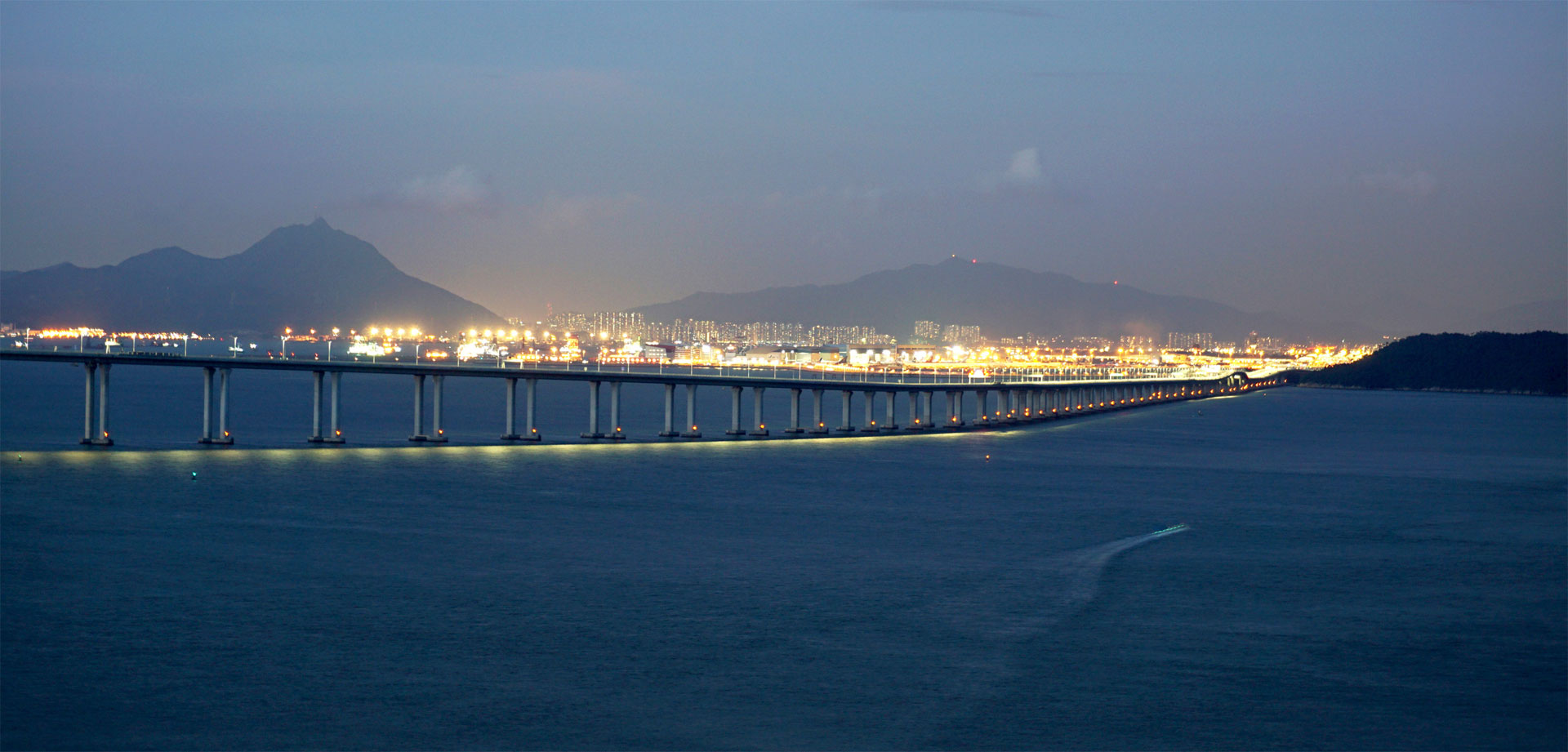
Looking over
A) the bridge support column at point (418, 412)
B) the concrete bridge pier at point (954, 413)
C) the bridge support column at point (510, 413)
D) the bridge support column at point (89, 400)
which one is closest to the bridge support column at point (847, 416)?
the concrete bridge pier at point (954, 413)

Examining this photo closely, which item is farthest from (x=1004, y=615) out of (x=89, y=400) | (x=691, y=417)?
(x=691, y=417)

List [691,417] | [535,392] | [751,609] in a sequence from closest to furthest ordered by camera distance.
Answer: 1. [751,609]
2. [691,417]
3. [535,392]

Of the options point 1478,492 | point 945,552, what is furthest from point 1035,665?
point 1478,492

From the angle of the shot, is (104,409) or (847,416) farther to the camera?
(847,416)

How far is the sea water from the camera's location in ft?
88.6

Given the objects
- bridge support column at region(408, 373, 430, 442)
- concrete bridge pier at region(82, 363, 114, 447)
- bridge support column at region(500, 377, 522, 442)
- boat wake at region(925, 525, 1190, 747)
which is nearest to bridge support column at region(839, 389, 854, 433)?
bridge support column at region(500, 377, 522, 442)

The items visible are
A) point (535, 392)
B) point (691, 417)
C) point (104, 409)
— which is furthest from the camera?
point (535, 392)

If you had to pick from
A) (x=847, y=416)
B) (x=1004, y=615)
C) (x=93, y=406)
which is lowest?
(x=1004, y=615)

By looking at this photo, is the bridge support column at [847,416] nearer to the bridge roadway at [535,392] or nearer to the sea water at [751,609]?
the bridge roadway at [535,392]

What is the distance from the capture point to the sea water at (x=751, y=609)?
27.0m

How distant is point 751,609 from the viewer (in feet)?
121

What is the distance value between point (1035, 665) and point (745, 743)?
27.6 ft

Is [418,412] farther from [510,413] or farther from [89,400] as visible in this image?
[89,400]

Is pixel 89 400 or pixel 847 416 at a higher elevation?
pixel 89 400
